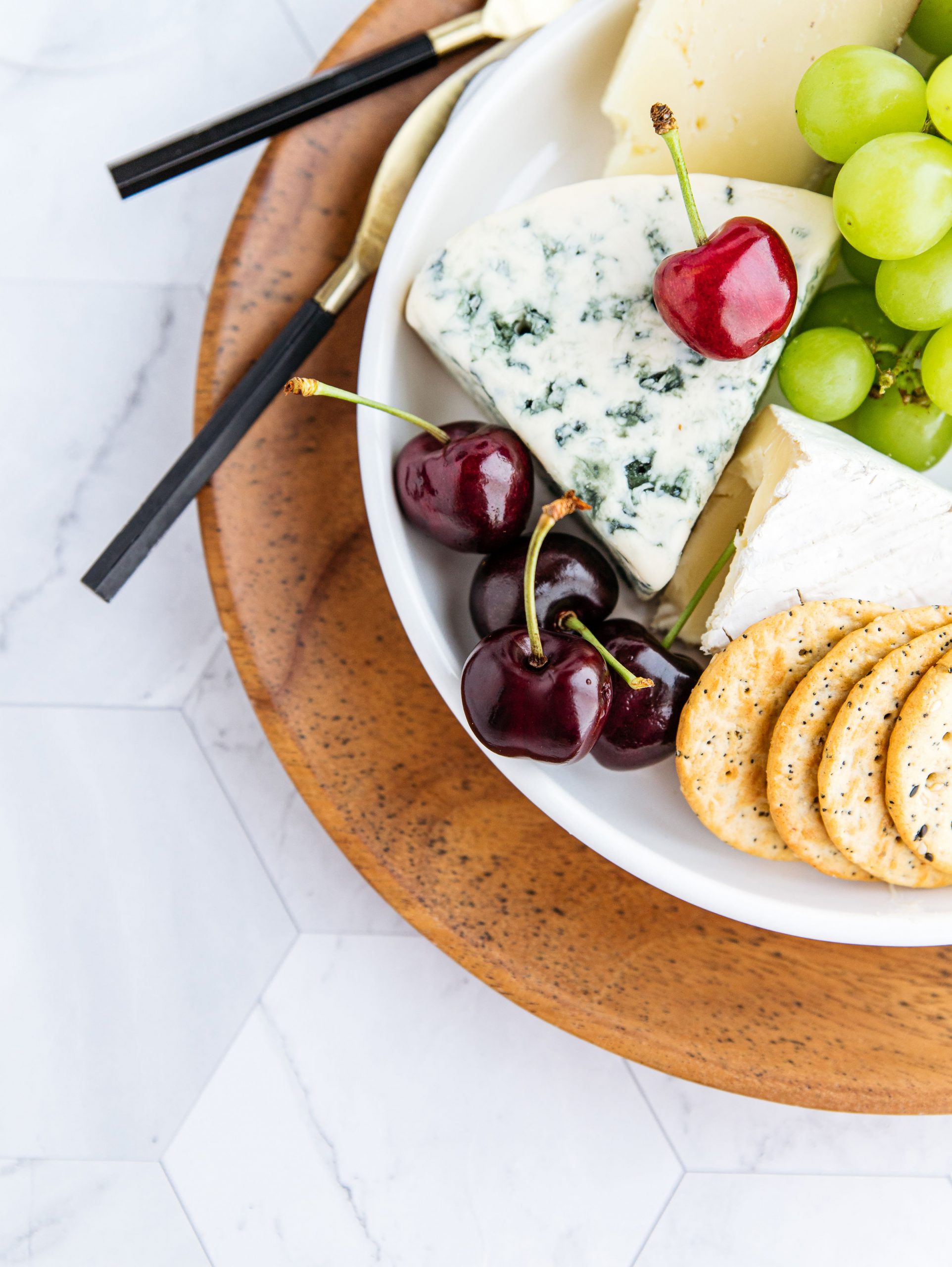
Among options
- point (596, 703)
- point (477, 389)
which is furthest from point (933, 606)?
point (477, 389)

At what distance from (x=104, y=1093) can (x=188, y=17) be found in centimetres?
122

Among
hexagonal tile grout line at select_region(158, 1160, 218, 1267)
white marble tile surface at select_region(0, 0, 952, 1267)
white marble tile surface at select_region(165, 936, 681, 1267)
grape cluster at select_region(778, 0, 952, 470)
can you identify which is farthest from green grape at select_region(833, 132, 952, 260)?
hexagonal tile grout line at select_region(158, 1160, 218, 1267)

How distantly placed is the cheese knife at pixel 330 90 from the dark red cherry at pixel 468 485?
1.11ft

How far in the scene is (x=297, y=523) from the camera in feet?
2.89

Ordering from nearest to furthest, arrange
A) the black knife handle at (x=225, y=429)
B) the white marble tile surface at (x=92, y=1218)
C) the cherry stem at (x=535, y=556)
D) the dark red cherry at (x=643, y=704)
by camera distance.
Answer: the cherry stem at (x=535, y=556)
the dark red cherry at (x=643, y=704)
the black knife handle at (x=225, y=429)
the white marble tile surface at (x=92, y=1218)

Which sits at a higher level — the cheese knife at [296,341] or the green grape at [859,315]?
the cheese knife at [296,341]

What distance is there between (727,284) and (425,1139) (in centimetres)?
91

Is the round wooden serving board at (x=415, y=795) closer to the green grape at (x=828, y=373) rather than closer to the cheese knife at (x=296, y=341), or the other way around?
the cheese knife at (x=296, y=341)

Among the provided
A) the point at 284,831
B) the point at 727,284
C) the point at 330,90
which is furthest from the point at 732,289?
the point at 284,831

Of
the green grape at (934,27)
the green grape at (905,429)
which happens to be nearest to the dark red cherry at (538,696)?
the green grape at (905,429)

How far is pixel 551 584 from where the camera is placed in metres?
0.76

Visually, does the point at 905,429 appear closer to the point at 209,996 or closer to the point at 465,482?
the point at 465,482

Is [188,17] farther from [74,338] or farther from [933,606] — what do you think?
[933,606]

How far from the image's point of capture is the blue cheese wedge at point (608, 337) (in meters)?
0.76
